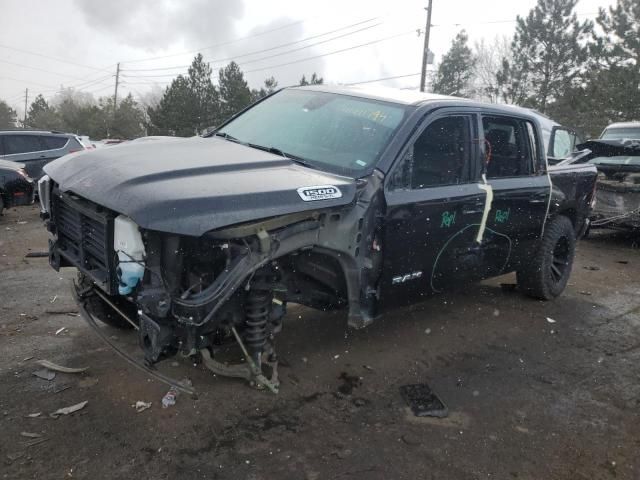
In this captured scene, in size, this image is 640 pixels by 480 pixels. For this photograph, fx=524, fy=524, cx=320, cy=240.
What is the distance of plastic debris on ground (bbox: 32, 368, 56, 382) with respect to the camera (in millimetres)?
3426

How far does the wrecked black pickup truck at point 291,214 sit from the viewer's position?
8.96 ft

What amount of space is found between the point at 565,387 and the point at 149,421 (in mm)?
2871

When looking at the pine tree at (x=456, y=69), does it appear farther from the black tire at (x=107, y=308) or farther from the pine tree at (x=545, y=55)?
the black tire at (x=107, y=308)

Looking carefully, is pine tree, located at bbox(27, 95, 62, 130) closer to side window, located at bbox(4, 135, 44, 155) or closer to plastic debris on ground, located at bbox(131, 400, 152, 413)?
side window, located at bbox(4, 135, 44, 155)

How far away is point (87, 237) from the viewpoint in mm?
3105

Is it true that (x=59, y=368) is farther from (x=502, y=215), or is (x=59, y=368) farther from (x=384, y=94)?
(x=502, y=215)

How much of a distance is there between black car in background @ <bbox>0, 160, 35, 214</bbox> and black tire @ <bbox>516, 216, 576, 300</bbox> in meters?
7.79

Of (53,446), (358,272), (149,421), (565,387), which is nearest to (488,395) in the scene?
(565,387)

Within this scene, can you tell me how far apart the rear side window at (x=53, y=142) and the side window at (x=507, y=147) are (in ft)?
32.3

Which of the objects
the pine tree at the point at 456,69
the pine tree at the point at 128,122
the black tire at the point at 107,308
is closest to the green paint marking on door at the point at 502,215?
the black tire at the point at 107,308

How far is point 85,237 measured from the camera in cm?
312

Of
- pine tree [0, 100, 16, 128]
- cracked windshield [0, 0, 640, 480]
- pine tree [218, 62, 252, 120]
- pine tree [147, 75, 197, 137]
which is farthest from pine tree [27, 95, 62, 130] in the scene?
cracked windshield [0, 0, 640, 480]

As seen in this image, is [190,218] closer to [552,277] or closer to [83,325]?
[83,325]

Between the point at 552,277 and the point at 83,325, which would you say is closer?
the point at 83,325
